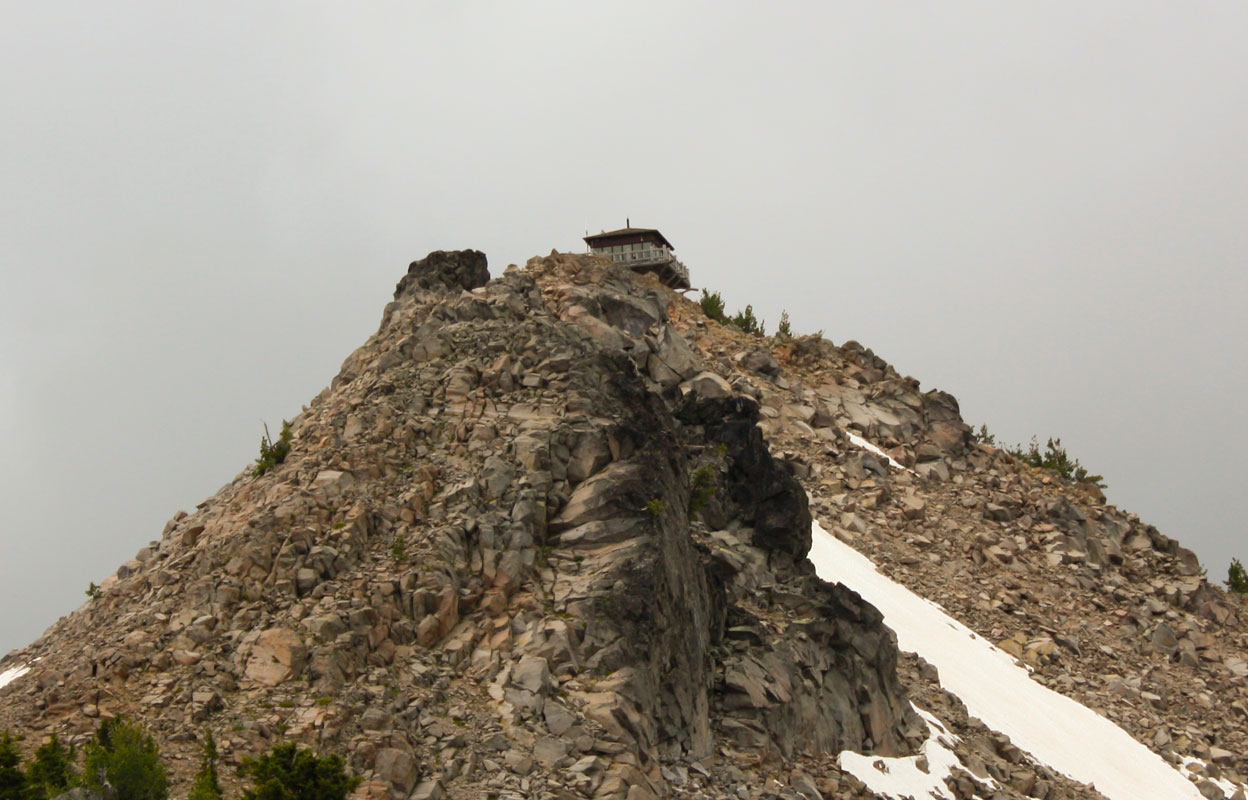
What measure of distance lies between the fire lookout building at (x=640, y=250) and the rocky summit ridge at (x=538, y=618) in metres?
17.6

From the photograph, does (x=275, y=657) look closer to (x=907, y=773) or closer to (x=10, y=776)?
(x=10, y=776)

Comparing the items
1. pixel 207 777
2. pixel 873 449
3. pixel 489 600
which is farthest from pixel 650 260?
pixel 207 777

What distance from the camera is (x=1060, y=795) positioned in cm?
3472

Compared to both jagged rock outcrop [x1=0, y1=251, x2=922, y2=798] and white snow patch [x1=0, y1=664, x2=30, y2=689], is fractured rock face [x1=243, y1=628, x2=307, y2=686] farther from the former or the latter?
white snow patch [x1=0, y1=664, x2=30, y2=689]

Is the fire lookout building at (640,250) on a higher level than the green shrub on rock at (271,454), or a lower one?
higher

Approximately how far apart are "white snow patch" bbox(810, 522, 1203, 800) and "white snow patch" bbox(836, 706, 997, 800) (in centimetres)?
455

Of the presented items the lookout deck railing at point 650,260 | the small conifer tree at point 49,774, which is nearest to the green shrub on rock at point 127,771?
the small conifer tree at point 49,774

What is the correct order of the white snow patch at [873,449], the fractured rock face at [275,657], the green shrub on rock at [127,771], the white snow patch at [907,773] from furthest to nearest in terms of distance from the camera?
the white snow patch at [873,449] → the white snow patch at [907,773] → the fractured rock face at [275,657] → the green shrub on rock at [127,771]

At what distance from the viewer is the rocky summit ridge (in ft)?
80.6

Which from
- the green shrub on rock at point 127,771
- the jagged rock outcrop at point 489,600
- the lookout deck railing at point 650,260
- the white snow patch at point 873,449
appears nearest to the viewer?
the green shrub on rock at point 127,771

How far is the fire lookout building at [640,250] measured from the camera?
210 feet

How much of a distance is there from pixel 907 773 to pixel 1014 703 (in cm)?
885

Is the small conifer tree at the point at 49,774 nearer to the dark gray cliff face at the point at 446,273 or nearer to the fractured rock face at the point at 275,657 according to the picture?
the fractured rock face at the point at 275,657

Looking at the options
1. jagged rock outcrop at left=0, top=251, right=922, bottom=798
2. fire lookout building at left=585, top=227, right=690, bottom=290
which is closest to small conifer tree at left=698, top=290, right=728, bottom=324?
fire lookout building at left=585, top=227, right=690, bottom=290
